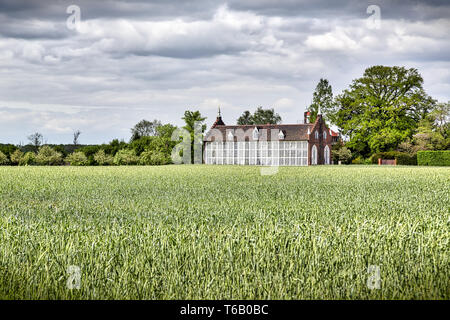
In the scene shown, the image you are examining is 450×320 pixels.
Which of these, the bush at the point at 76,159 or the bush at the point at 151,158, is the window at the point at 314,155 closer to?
the bush at the point at 151,158

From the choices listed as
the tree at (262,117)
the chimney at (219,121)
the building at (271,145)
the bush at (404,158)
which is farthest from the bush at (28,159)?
the tree at (262,117)

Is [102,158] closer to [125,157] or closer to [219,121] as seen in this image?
[125,157]

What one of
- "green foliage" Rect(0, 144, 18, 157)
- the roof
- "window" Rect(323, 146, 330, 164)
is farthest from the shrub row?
"window" Rect(323, 146, 330, 164)

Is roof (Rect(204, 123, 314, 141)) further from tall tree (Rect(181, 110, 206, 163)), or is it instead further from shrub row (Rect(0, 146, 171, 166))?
shrub row (Rect(0, 146, 171, 166))

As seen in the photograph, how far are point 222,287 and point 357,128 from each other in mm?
63563

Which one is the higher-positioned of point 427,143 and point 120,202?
point 427,143

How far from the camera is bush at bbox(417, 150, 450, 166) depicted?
168 feet

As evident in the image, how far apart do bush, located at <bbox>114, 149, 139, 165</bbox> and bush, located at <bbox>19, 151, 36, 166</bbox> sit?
28.7ft

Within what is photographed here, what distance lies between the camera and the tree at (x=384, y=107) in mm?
62781

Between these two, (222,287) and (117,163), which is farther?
(117,163)
